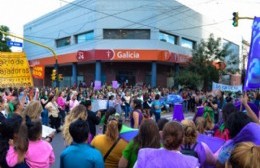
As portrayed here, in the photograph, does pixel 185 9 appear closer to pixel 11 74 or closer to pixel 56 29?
pixel 56 29

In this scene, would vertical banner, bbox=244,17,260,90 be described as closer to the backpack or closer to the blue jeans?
the backpack

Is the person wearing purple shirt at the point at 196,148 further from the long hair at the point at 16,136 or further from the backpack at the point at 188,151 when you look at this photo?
the long hair at the point at 16,136

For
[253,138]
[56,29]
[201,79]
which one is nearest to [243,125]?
[253,138]

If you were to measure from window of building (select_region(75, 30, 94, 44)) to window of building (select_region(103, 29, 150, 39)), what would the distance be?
1.96 meters

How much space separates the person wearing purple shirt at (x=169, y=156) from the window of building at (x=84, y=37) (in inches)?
1501

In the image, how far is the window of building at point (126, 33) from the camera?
40.2 metres

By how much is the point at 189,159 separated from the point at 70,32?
141 feet

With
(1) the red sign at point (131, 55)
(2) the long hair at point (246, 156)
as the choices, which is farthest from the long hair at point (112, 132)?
(1) the red sign at point (131, 55)

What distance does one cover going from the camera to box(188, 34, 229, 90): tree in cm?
3888

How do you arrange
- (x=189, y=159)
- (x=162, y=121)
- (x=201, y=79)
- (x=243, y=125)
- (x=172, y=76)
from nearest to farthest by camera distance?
(x=189, y=159) → (x=243, y=125) → (x=162, y=121) → (x=201, y=79) → (x=172, y=76)

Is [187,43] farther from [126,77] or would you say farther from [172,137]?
[172,137]

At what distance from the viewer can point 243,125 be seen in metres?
4.24

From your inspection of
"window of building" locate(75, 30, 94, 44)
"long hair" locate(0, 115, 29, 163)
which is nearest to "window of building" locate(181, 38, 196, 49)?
"window of building" locate(75, 30, 94, 44)

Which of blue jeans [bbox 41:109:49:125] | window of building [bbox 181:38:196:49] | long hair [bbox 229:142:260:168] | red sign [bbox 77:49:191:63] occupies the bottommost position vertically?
blue jeans [bbox 41:109:49:125]
